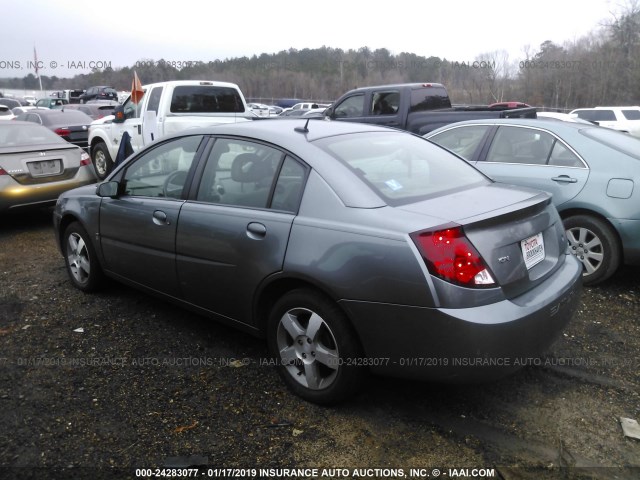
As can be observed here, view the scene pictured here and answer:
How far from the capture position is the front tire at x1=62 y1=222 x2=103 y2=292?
4.60 m

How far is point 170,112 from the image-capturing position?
9.52m

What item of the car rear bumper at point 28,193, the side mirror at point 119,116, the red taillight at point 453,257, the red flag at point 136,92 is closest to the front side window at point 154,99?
the red flag at point 136,92

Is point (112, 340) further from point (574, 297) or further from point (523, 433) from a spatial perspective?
point (574, 297)

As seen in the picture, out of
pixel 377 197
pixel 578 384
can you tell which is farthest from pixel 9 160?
pixel 578 384

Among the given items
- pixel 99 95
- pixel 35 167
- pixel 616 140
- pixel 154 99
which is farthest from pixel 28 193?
pixel 99 95

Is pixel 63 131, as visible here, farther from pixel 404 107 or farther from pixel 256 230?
pixel 256 230

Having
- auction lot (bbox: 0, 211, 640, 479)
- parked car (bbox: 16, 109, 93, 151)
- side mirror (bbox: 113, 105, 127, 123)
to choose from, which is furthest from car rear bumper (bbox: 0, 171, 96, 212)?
parked car (bbox: 16, 109, 93, 151)

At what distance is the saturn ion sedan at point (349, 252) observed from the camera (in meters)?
2.54

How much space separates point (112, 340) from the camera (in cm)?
390

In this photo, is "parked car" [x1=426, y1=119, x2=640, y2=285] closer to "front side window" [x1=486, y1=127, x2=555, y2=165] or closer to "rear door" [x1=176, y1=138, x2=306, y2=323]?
"front side window" [x1=486, y1=127, x2=555, y2=165]

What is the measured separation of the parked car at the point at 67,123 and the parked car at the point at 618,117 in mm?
16410

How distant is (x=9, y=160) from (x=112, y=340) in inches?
163

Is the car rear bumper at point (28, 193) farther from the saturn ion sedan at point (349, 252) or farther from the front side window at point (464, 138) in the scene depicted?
the front side window at point (464, 138)

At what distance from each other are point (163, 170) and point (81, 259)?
4.61ft
